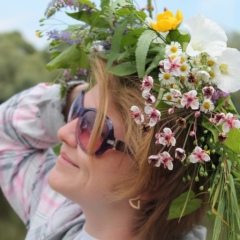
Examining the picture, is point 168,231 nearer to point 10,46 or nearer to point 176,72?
point 176,72

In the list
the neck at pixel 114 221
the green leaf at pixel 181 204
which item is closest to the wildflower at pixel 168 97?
the green leaf at pixel 181 204

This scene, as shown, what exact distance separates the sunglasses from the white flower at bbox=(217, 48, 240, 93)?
0.28 meters

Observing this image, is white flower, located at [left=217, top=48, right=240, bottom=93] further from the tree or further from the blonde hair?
the tree

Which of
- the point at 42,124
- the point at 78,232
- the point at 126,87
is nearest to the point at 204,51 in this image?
the point at 126,87

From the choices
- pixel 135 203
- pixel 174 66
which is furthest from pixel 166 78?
pixel 135 203

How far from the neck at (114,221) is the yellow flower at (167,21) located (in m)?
0.44

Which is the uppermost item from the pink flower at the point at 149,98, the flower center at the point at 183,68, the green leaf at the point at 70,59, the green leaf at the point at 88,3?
the flower center at the point at 183,68

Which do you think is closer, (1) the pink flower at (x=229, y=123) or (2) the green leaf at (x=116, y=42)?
(1) the pink flower at (x=229, y=123)

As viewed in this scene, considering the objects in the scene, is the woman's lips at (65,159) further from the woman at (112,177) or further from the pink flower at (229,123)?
the pink flower at (229,123)

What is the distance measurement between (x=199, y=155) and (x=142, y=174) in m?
0.19

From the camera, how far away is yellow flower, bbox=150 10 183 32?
1123 mm

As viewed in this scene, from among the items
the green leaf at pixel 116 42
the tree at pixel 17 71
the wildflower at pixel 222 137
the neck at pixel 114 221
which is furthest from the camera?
the tree at pixel 17 71

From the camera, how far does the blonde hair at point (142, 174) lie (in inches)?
47.9

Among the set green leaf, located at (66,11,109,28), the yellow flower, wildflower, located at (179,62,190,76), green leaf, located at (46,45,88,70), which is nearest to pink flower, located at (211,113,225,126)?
wildflower, located at (179,62,190,76)
